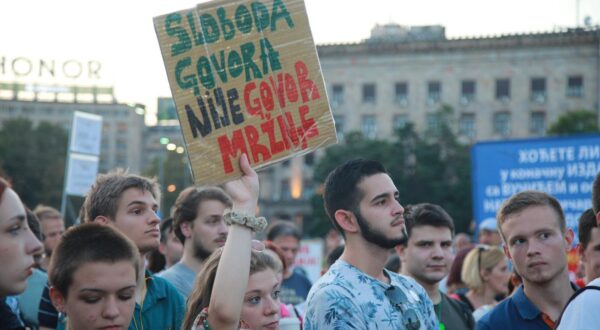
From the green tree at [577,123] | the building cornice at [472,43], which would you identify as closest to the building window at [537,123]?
the building cornice at [472,43]

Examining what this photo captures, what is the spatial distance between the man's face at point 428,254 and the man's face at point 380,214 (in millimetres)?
1729

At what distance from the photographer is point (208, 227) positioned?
664 cm

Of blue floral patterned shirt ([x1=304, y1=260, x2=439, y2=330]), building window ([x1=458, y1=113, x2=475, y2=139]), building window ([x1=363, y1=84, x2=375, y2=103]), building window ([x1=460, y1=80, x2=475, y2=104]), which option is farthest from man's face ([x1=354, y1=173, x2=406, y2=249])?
building window ([x1=363, y1=84, x2=375, y2=103])

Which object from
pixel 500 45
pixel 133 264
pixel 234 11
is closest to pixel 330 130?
pixel 234 11

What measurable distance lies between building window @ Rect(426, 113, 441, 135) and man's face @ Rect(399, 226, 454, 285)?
6227 centimetres

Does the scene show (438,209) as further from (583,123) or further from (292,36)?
(583,123)

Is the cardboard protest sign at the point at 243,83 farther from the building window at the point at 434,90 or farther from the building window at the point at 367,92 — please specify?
the building window at the point at 367,92

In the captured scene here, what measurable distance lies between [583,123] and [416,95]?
17.9 meters

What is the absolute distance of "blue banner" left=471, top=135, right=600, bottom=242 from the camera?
10.8 meters

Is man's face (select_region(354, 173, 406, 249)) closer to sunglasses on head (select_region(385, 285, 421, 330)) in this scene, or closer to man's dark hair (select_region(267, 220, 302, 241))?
sunglasses on head (select_region(385, 285, 421, 330))

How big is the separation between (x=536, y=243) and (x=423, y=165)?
6186cm

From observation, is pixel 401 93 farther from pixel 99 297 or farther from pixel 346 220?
pixel 99 297

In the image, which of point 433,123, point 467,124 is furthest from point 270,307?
point 467,124

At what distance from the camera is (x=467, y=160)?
66.7 meters
